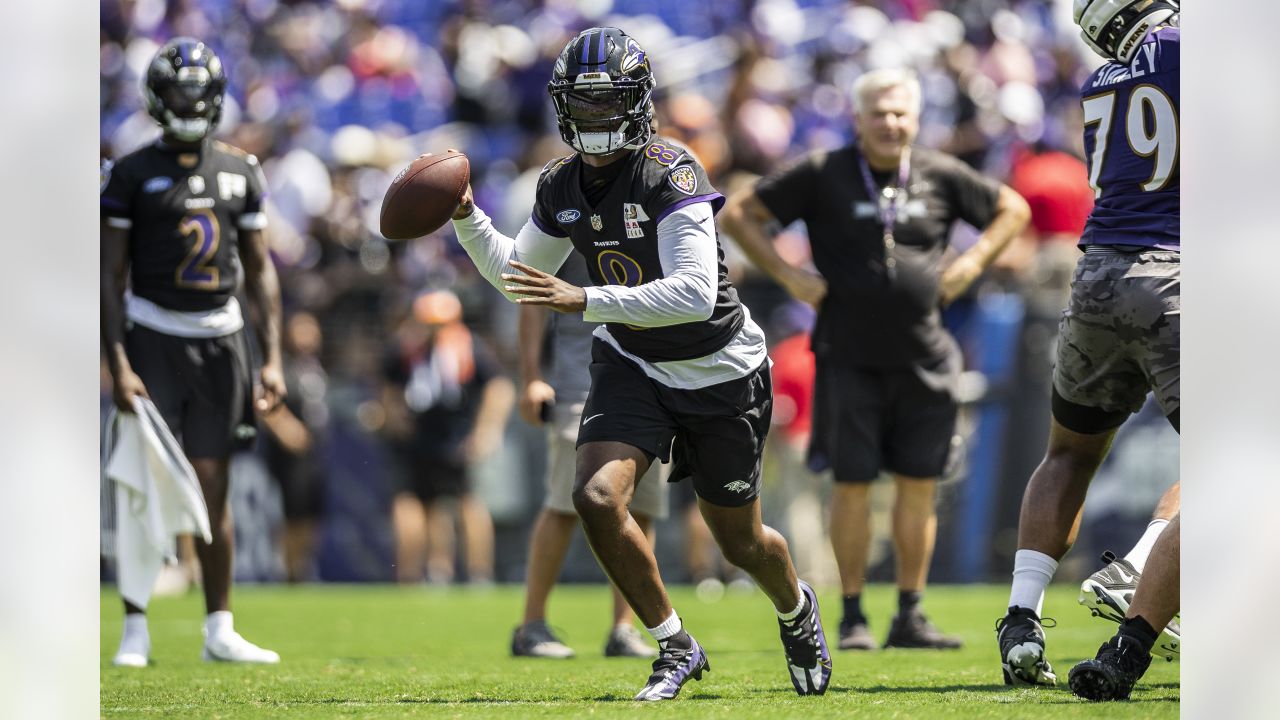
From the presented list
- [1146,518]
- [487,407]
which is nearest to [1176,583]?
[1146,518]

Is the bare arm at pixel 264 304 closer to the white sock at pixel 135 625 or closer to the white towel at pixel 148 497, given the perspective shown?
the white towel at pixel 148 497

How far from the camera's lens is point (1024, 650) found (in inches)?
201

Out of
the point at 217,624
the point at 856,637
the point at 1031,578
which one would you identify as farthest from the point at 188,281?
the point at 1031,578

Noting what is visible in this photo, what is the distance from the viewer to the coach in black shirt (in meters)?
7.26

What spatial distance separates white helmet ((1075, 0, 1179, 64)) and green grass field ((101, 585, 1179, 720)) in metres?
2.01

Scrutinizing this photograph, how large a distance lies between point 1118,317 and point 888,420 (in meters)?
2.64

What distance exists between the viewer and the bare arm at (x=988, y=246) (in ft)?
24.0

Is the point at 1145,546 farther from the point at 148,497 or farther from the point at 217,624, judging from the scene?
the point at 148,497

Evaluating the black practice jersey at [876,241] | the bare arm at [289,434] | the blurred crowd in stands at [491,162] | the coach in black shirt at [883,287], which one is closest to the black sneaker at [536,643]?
the coach in black shirt at [883,287]

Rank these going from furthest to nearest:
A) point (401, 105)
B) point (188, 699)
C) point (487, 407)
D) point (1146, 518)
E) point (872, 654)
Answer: point (401, 105), point (487, 407), point (1146, 518), point (872, 654), point (188, 699)

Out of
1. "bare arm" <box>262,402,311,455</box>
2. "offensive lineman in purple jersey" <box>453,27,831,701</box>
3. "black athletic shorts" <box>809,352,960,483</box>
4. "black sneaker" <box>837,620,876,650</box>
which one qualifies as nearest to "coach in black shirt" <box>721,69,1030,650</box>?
"black athletic shorts" <box>809,352,960,483</box>
